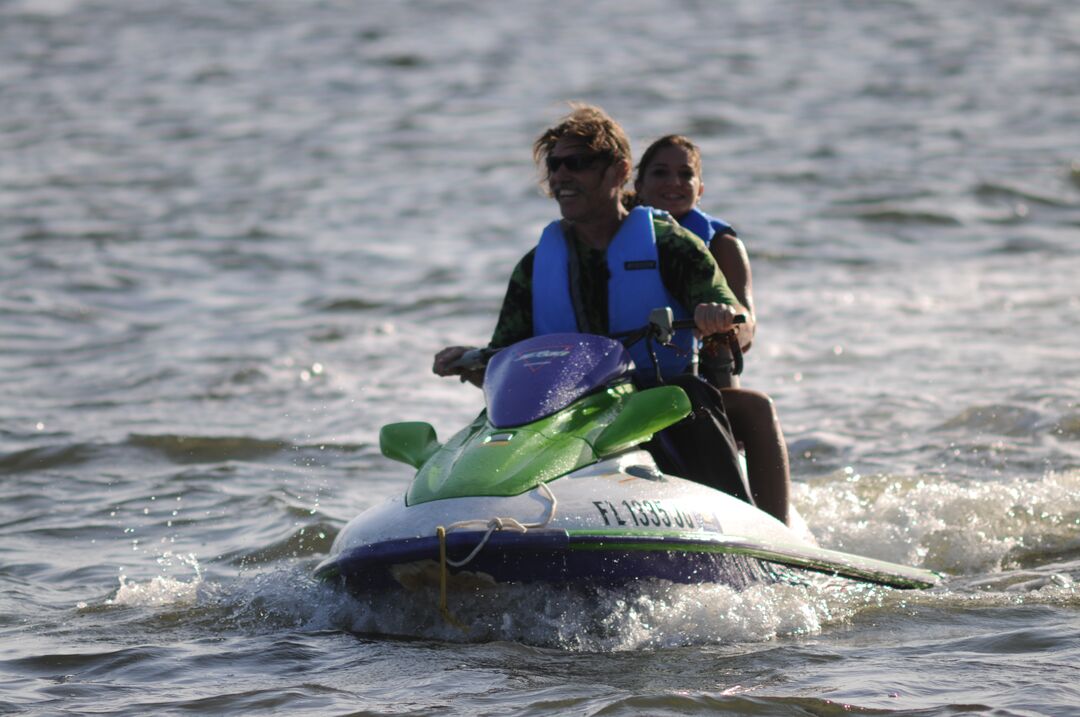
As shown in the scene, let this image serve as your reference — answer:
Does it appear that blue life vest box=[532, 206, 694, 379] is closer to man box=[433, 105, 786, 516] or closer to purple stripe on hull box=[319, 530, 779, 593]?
man box=[433, 105, 786, 516]

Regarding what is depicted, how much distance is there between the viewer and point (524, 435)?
551 centimetres

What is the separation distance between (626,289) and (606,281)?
0.43 ft

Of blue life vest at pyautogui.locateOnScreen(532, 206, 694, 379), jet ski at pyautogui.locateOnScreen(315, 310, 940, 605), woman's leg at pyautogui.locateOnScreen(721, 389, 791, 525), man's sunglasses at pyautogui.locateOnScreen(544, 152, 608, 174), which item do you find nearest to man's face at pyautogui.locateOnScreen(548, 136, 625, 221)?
man's sunglasses at pyautogui.locateOnScreen(544, 152, 608, 174)

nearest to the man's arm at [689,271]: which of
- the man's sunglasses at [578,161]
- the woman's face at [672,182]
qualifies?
the man's sunglasses at [578,161]

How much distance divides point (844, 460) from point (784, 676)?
407 centimetres

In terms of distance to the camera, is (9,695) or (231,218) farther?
(231,218)

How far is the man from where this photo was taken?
5961 millimetres

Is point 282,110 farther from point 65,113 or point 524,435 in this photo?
point 524,435

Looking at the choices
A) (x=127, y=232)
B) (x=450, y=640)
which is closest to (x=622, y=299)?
(x=450, y=640)

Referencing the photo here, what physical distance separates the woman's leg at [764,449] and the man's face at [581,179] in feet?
2.92

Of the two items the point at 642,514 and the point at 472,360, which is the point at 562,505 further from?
the point at 472,360

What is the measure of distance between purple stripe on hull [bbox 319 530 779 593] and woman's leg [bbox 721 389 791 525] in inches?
35.1

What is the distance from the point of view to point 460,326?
12742 mm

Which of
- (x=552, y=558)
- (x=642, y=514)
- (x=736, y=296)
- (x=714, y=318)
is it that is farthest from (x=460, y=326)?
(x=552, y=558)
